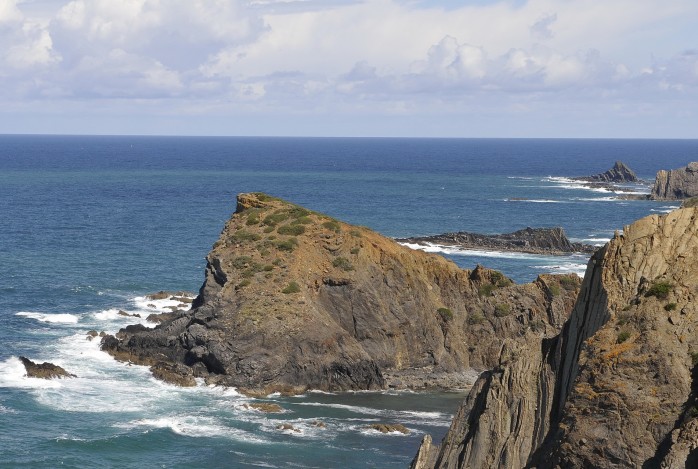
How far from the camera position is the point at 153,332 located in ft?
241

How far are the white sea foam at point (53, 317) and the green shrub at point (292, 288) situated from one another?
20463 mm

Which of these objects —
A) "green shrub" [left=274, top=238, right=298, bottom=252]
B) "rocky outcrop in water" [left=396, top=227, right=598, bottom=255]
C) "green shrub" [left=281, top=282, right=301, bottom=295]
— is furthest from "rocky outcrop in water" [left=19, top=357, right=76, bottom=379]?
"rocky outcrop in water" [left=396, top=227, right=598, bottom=255]

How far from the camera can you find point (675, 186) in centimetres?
19425

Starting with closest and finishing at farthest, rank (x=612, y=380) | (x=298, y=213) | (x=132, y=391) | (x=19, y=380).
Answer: (x=612, y=380), (x=132, y=391), (x=19, y=380), (x=298, y=213)

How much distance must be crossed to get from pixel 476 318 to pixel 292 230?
1533cm

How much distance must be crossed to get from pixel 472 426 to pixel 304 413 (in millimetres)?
23638

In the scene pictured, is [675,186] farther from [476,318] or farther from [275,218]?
[275,218]

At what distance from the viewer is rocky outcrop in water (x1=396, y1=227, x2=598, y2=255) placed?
130 metres

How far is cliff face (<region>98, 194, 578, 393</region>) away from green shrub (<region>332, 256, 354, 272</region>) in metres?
0.07

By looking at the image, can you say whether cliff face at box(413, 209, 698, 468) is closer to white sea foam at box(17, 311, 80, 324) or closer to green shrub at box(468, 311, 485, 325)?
green shrub at box(468, 311, 485, 325)

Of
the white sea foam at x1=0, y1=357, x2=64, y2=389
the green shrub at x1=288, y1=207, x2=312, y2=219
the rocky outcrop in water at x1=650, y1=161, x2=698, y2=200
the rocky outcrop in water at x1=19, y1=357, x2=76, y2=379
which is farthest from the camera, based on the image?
the rocky outcrop in water at x1=650, y1=161, x2=698, y2=200

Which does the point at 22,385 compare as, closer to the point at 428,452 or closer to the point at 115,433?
the point at 115,433

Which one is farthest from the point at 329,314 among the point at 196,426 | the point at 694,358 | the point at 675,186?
the point at 675,186

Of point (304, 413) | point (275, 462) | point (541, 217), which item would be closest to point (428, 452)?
point (275, 462)
